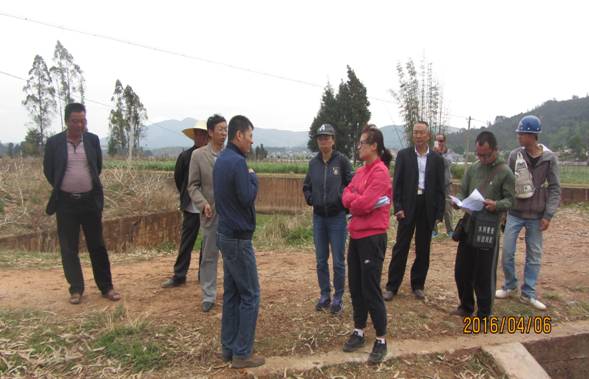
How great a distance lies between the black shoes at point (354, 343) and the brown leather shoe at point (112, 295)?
240cm

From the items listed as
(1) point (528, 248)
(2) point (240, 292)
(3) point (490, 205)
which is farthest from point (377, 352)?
(1) point (528, 248)

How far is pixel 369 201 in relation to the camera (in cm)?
318

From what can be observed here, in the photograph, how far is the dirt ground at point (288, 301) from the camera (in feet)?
12.2

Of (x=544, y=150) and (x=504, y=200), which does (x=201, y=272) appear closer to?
(x=504, y=200)

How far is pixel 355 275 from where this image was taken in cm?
342

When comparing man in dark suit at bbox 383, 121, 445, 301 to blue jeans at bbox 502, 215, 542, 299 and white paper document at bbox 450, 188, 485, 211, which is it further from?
blue jeans at bbox 502, 215, 542, 299

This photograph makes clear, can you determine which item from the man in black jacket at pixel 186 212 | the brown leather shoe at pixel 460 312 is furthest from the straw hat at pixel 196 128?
the brown leather shoe at pixel 460 312

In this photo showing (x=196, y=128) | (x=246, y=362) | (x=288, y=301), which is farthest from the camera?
(x=196, y=128)

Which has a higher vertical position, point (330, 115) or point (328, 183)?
point (330, 115)

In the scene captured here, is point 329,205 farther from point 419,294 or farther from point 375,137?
point 419,294

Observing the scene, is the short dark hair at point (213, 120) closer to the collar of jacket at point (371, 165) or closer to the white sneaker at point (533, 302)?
the collar of jacket at point (371, 165)

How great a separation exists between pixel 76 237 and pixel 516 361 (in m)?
4.24

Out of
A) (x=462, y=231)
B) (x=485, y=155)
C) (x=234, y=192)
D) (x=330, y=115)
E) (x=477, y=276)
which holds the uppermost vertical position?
(x=330, y=115)

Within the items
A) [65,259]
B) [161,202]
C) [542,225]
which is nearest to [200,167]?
[65,259]
